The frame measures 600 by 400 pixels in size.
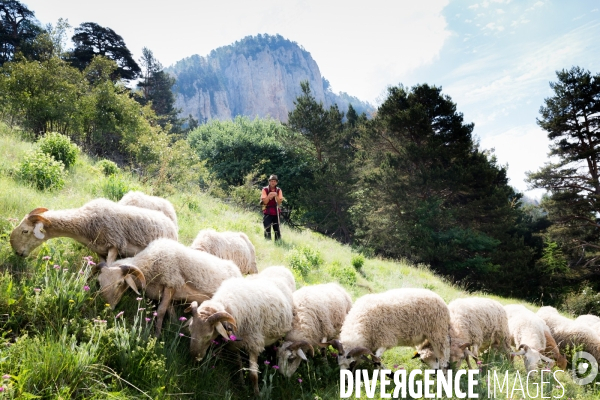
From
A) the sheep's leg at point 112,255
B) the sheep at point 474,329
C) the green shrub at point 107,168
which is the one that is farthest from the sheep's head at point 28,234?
the green shrub at point 107,168

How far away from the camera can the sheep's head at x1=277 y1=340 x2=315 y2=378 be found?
413 centimetres

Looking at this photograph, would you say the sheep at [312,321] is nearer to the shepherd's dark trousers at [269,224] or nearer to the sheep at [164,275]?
the sheep at [164,275]

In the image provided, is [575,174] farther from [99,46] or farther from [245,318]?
[99,46]

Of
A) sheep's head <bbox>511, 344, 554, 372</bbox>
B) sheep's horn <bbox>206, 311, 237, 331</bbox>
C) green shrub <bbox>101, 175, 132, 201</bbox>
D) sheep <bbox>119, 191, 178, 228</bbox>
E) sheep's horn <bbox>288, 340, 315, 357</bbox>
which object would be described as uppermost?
green shrub <bbox>101, 175, 132, 201</bbox>

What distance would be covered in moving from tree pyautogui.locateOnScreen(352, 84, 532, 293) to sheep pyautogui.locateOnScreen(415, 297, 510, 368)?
16.3 meters

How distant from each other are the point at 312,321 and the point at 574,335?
697cm

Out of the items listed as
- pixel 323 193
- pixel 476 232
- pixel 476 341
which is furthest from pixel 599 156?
pixel 476 341

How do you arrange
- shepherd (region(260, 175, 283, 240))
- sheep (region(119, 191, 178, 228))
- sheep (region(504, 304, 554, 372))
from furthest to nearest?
shepherd (region(260, 175, 283, 240))
sheep (region(504, 304, 554, 372))
sheep (region(119, 191, 178, 228))

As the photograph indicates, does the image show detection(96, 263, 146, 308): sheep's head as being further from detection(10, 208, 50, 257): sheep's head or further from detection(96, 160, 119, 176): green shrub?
detection(96, 160, 119, 176): green shrub

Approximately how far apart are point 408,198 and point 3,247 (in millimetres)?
22813

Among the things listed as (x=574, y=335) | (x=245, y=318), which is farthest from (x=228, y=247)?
(x=574, y=335)

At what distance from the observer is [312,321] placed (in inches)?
189

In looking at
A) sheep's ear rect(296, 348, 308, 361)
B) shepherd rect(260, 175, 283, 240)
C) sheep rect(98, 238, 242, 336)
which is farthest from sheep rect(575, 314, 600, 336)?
sheep rect(98, 238, 242, 336)

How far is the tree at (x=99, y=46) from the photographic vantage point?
101 ft
